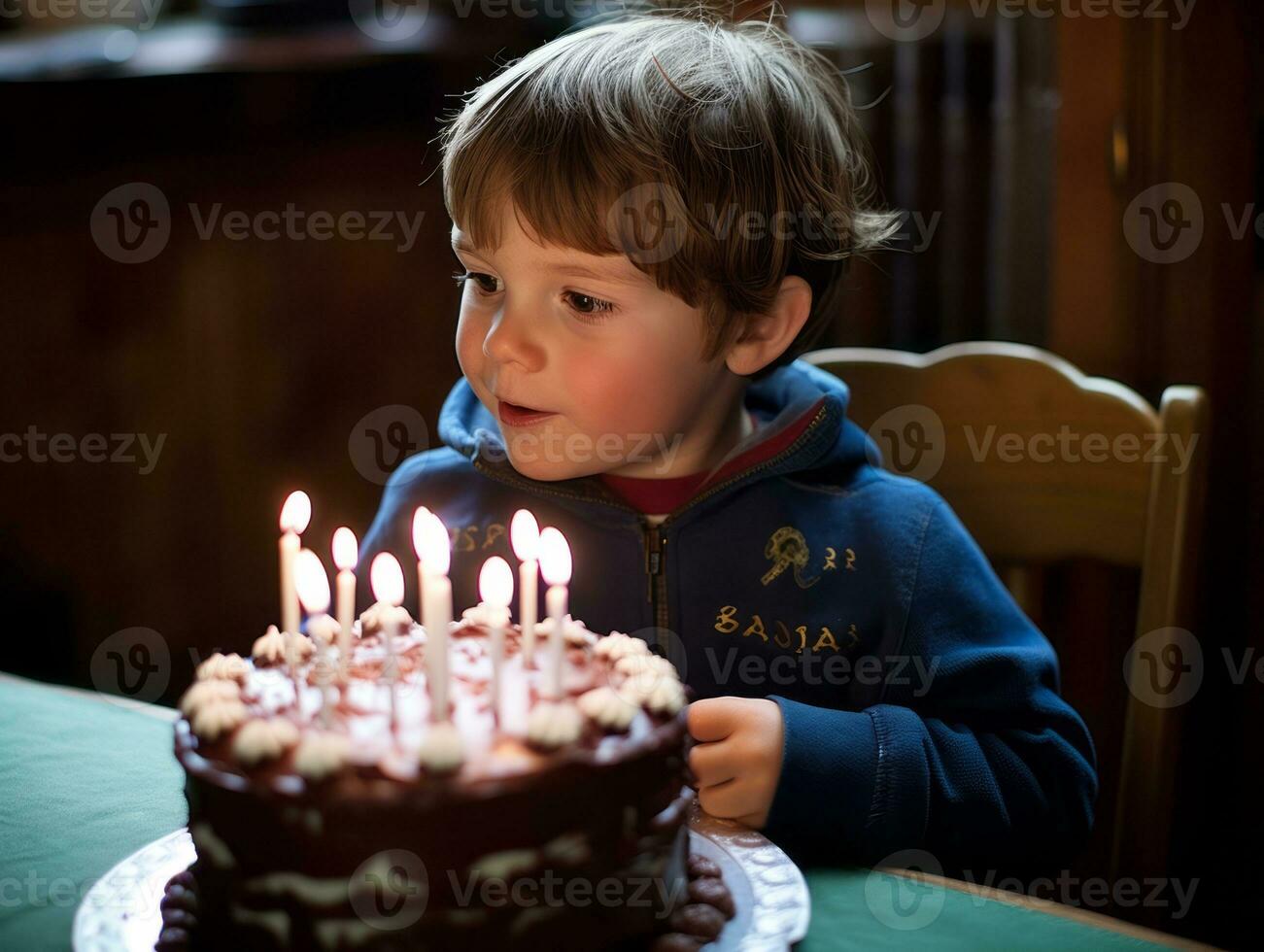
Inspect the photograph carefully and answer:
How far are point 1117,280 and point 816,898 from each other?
1017mm

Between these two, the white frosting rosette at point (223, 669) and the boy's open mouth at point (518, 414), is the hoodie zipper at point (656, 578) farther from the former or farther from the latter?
the white frosting rosette at point (223, 669)

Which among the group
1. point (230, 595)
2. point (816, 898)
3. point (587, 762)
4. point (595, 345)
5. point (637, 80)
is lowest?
point (230, 595)

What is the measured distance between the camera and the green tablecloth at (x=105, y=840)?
0.79 meters

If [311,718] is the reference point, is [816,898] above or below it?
below

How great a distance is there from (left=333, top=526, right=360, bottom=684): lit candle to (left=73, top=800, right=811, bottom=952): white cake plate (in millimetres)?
178

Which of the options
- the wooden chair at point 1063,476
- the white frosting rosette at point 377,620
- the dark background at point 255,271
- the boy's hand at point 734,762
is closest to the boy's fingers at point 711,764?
the boy's hand at point 734,762

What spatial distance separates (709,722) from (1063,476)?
64 centimetres

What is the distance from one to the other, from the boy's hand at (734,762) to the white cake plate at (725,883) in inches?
1.3

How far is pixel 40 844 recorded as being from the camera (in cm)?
91

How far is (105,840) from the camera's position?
36.1 inches

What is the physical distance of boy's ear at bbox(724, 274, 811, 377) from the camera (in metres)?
1.25

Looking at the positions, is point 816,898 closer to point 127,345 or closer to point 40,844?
point 40,844

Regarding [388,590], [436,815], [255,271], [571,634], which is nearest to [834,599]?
[571,634]

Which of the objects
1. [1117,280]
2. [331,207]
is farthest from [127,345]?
[1117,280]
